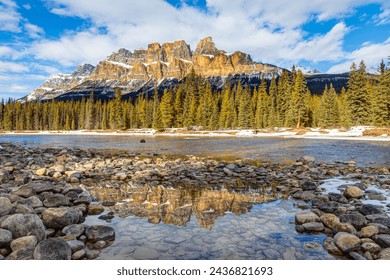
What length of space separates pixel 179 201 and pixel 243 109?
58129mm

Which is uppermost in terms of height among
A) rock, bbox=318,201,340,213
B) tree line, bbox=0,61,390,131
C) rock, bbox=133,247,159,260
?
tree line, bbox=0,61,390,131

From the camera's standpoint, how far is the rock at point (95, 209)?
6.32 metres

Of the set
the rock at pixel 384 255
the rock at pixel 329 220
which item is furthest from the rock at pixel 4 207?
the rock at pixel 384 255

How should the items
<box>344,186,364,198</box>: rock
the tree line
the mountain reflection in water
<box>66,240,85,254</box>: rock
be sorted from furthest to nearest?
the tree line, <box>344,186,364,198</box>: rock, the mountain reflection in water, <box>66,240,85,254</box>: rock

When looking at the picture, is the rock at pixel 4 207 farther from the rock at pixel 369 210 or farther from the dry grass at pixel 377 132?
the dry grass at pixel 377 132

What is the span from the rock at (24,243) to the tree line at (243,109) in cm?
5091

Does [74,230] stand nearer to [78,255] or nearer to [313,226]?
[78,255]

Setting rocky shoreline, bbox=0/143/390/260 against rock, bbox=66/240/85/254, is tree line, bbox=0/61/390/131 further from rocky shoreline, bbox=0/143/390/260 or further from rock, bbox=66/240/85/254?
rock, bbox=66/240/85/254

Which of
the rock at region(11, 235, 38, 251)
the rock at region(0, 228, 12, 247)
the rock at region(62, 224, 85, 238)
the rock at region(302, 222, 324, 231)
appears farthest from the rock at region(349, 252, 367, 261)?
the rock at region(0, 228, 12, 247)

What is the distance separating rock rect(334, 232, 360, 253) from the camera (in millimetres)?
4285

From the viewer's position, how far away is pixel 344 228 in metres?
5.00

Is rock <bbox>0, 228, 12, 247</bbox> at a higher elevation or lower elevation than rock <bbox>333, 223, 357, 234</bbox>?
higher

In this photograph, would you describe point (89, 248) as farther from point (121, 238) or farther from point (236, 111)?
point (236, 111)

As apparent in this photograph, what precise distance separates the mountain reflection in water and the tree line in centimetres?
4557
